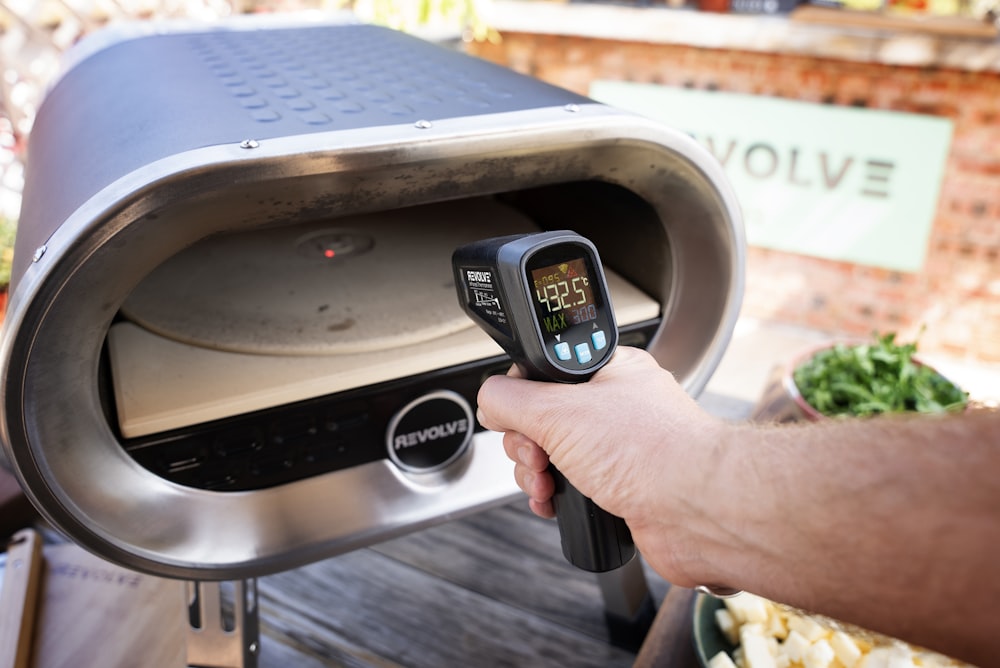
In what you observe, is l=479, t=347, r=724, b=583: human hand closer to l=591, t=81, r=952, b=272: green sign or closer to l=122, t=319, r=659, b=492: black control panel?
l=122, t=319, r=659, b=492: black control panel

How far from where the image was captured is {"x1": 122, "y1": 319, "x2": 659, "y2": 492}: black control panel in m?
0.61

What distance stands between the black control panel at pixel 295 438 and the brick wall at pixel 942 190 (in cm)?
186

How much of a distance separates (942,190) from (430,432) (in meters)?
1.99

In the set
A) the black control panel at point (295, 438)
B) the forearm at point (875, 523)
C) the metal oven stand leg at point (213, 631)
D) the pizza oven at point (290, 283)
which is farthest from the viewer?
the metal oven stand leg at point (213, 631)

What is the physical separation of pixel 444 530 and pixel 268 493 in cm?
46

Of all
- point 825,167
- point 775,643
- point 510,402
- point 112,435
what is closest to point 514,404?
point 510,402

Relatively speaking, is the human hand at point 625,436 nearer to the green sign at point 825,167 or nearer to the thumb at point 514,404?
the thumb at point 514,404

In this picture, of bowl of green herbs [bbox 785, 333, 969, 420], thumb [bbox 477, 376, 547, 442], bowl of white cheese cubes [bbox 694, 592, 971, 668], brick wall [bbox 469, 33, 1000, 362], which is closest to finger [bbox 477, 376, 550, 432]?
thumb [bbox 477, 376, 547, 442]

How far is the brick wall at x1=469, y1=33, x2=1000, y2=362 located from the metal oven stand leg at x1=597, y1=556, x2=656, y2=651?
1736mm

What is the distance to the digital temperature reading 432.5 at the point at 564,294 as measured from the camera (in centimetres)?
49

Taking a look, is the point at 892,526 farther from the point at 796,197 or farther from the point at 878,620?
the point at 796,197

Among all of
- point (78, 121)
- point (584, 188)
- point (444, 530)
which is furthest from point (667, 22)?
point (78, 121)

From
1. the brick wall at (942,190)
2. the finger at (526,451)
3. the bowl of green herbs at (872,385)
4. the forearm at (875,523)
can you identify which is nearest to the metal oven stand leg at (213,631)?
the finger at (526,451)

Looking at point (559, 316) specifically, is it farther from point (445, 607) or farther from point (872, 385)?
point (872, 385)
